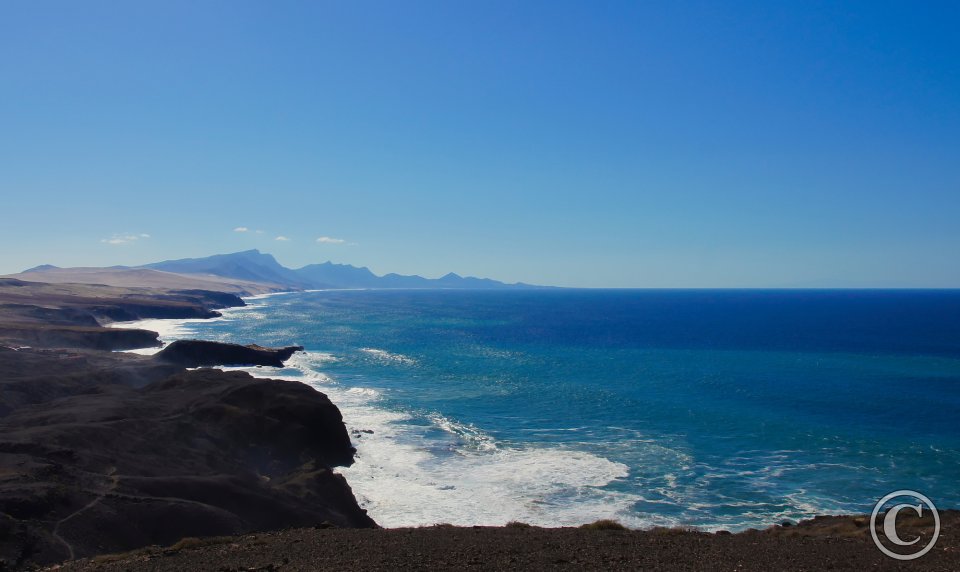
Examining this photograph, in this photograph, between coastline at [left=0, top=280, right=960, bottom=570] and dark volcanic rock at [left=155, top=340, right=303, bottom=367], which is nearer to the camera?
coastline at [left=0, top=280, right=960, bottom=570]

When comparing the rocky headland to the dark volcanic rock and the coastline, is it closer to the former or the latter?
the coastline

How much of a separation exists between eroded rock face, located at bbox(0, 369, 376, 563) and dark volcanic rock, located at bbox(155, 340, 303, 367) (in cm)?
3066

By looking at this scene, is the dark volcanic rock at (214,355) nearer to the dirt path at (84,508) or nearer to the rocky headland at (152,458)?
the rocky headland at (152,458)

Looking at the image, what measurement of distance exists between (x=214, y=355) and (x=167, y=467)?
52269 mm

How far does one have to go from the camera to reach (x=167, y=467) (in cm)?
3038

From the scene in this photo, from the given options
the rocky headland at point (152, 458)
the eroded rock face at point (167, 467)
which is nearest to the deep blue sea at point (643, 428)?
the eroded rock face at point (167, 467)

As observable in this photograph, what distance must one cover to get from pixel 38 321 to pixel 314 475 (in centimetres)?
10355

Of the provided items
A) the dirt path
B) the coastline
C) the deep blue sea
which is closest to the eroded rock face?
the dirt path

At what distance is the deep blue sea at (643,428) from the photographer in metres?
30.5

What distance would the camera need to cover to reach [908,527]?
882 inches

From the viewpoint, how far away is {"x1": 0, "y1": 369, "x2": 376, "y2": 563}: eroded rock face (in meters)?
22.8

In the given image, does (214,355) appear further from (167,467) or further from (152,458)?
(167,467)

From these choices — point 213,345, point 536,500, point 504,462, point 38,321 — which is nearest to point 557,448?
point 504,462

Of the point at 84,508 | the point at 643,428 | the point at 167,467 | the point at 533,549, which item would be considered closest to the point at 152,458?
the point at 167,467
